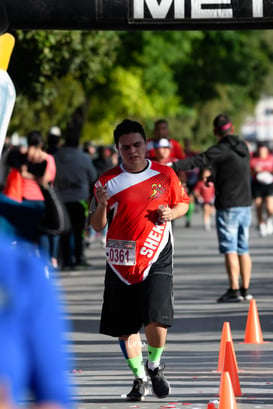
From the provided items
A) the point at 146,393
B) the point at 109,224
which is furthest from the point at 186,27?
the point at 146,393

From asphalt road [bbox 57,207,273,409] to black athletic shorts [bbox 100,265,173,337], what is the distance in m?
0.49

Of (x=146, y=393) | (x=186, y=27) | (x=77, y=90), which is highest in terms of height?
(x=77, y=90)

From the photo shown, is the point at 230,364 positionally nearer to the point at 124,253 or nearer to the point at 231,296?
the point at 124,253

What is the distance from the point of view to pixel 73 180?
19.2 metres

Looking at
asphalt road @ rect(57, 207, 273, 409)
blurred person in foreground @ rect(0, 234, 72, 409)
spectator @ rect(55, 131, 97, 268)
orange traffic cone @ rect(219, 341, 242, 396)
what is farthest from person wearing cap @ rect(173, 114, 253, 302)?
blurred person in foreground @ rect(0, 234, 72, 409)

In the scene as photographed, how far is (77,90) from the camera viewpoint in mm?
40906

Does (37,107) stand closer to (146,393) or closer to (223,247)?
(223,247)

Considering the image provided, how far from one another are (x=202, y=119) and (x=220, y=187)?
1973 inches

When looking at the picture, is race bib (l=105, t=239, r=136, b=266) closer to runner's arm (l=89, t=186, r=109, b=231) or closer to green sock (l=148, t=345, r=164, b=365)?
runner's arm (l=89, t=186, r=109, b=231)

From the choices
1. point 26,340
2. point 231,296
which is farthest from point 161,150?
point 26,340

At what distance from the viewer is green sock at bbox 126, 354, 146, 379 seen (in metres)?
7.95

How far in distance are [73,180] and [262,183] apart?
9.00m

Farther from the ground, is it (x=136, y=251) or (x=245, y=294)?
(x=136, y=251)

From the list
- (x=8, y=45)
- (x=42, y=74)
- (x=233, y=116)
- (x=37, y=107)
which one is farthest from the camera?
(x=233, y=116)
